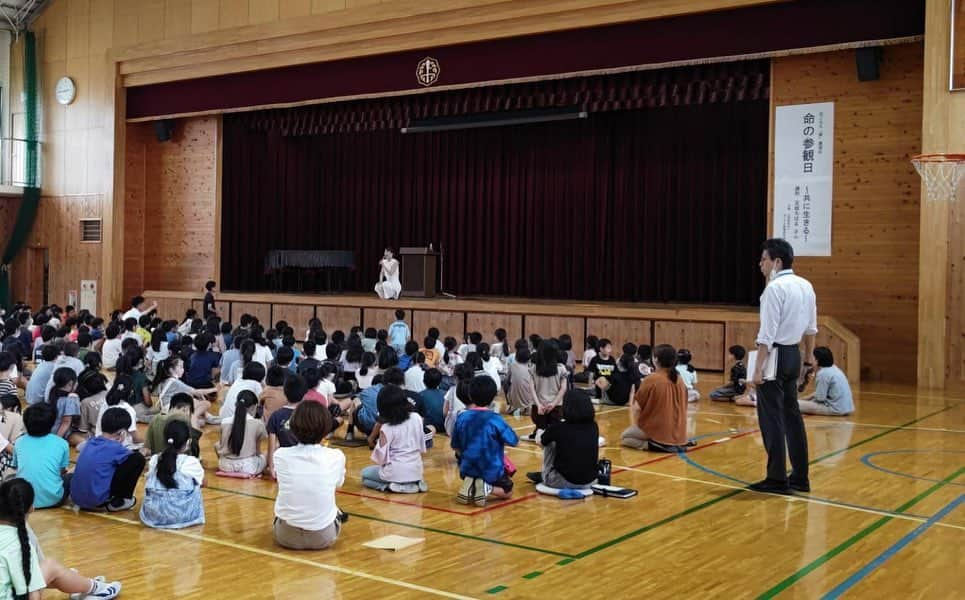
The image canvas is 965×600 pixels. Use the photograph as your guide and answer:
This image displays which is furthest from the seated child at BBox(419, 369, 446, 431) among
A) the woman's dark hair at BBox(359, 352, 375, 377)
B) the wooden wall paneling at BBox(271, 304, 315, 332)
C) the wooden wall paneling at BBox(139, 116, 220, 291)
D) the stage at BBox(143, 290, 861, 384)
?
the wooden wall paneling at BBox(139, 116, 220, 291)

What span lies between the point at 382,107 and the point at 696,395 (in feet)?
36.6

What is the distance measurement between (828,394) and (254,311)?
13.6 metres

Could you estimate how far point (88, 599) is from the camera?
504 centimetres

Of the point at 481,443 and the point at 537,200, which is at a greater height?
the point at 537,200

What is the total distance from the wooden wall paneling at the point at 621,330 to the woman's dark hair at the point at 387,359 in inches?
285

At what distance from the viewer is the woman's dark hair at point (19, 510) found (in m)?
4.51

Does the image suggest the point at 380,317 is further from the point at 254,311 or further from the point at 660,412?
the point at 660,412

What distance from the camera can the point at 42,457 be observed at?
691cm

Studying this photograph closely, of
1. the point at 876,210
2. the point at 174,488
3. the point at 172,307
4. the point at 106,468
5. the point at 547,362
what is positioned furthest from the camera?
the point at 172,307

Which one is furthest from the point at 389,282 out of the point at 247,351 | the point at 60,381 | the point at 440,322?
the point at 60,381

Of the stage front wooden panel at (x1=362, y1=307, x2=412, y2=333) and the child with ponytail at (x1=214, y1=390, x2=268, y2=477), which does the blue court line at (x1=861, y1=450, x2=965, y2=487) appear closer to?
the child with ponytail at (x1=214, y1=390, x2=268, y2=477)

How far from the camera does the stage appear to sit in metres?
16.5

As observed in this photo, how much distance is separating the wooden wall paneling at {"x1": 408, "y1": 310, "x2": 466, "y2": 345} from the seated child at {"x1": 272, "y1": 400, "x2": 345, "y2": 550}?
42.4 feet

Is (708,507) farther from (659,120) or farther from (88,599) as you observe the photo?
(659,120)
